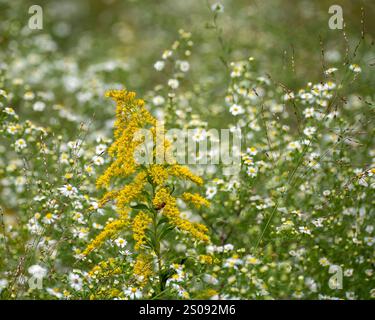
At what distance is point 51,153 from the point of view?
4422 millimetres

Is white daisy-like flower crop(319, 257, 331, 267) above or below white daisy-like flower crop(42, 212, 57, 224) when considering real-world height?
below

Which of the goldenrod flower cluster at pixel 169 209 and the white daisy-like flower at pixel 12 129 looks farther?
the white daisy-like flower at pixel 12 129

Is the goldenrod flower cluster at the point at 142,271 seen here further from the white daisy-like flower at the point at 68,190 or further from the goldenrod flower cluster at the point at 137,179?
the white daisy-like flower at the point at 68,190

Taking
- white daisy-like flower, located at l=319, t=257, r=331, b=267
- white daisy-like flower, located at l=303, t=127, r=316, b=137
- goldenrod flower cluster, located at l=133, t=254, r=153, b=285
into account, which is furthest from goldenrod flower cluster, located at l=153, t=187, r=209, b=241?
white daisy-like flower, located at l=303, t=127, r=316, b=137

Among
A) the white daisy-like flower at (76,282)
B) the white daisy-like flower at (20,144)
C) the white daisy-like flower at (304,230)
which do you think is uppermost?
the white daisy-like flower at (20,144)

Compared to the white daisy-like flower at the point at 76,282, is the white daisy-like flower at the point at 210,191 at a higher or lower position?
higher

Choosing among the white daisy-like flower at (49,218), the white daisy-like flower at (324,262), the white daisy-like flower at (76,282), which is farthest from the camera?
the white daisy-like flower at (324,262)

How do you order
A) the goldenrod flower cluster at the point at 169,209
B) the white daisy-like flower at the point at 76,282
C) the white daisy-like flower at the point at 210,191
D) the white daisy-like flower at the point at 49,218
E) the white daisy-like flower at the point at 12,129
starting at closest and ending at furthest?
the goldenrod flower cluster at the point at 169,209 < the white daisy-like flower at the point at 76,282 < the white daisy-like flower at the point at 49,218 < the white daisy-like flower at the point at 210,191 < the white daisy-like flower at the point at 12,129

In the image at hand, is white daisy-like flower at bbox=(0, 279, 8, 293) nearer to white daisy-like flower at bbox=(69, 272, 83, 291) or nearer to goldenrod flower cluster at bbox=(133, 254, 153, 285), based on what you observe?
white daisy-like flower at bbox=(69, 272, 83, 291)

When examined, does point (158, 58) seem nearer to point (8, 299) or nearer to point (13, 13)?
point (13, 13)

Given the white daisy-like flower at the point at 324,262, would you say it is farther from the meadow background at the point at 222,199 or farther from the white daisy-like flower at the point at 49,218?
the white daisy-like flower at the point at 49,218

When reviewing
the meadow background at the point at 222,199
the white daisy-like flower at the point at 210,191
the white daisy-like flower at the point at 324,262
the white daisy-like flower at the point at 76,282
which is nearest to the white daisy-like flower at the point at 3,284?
the meadow background at the point at 222,199
